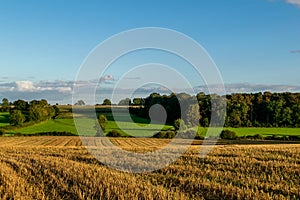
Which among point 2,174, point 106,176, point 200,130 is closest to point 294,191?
point 106,176

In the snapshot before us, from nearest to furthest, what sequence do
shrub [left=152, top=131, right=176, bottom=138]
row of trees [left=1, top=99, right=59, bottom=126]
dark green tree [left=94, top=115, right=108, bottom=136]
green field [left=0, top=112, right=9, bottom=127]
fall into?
shrub [left=152, top=131, right=176, bottom=138] < dark green tree [left=94, top=115, right=108, bottom=136] < row of trees [left=1, top=99, right=59, bottom=126] < green field [left=0, top=112, right=9, bottom=127]

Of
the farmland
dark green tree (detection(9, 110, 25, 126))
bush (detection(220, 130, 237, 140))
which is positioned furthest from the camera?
dark green tree (detection(9, 110, 25, 126))

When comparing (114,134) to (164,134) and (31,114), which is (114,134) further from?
(31,114)

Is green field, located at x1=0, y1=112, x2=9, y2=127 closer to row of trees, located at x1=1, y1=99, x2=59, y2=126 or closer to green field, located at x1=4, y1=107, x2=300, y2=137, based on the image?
green field, located at x1=4, y1=107, x2=300, y2=137

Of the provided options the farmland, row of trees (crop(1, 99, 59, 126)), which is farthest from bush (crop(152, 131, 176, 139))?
the farmland

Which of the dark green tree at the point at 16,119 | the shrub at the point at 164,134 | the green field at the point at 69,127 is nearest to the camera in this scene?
the green field at the point at 69,127

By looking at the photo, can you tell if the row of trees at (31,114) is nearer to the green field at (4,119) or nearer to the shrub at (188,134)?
the green field at (4,119)

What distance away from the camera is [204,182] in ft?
40.7

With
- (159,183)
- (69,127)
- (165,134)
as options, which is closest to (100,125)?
(165,134)

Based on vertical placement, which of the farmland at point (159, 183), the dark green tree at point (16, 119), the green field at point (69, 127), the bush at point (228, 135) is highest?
the dark green tree at point (16, 119)

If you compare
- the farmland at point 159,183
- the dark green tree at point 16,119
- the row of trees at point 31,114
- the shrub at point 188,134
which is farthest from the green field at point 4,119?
the farmland at point 159,183

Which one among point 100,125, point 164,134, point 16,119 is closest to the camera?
point 164,134

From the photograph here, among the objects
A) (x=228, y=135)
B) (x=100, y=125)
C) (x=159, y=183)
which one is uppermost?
(x=159, y=183)

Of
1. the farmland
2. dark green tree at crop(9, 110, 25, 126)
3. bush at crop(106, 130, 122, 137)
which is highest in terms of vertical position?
dark green tree at crop(9, 110, 25, 126)
